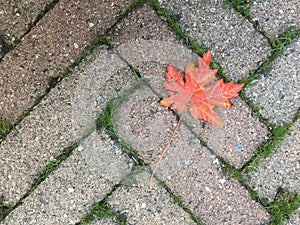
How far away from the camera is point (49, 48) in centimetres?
219

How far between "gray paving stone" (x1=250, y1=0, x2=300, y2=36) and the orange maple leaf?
0.98 feet

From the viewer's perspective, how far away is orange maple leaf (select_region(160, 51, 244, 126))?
2107 mm

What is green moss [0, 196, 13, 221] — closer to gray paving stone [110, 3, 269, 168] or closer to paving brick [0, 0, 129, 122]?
paving brick [0, 0, 129, 122]

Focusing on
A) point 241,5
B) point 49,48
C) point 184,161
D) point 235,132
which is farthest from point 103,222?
point 241,5

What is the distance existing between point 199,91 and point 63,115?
2.12 feet

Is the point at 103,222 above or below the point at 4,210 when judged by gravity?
below

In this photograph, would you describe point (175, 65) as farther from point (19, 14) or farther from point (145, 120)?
point (19, 14)

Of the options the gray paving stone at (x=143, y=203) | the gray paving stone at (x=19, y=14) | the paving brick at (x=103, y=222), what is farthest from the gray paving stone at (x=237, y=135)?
the gray paving stone at (x=19, y=14)

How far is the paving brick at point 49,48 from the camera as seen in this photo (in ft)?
7.17

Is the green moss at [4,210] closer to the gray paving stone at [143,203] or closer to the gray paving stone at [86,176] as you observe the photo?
the gray paving stone at [86,176]

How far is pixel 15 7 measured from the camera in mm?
2197

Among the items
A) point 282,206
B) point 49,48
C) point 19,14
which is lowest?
point 282,206

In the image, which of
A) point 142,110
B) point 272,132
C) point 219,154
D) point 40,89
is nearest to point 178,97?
point 142,110

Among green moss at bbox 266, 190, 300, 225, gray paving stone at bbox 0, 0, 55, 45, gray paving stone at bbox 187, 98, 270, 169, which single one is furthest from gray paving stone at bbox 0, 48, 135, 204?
green moss at bbox 266, 190, 300, 225
